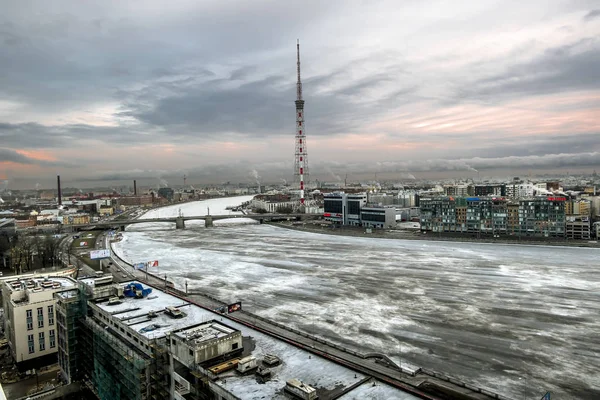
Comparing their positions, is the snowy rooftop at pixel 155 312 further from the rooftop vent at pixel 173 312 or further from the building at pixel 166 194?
the building at pixel 166 194

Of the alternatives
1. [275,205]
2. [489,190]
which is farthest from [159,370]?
[489,190]

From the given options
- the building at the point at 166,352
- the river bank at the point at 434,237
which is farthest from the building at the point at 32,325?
the river bank at the point at 434,237

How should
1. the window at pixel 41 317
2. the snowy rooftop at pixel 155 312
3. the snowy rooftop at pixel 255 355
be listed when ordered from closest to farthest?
1. the snowy rooftop at pixel 255 355
2. the snowy rooftop at pixel 155 312
3. the window at pixel 41 317

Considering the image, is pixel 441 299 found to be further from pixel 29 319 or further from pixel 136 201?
pixel 136 201

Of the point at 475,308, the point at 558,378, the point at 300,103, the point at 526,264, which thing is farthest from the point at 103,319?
the point at 300,103

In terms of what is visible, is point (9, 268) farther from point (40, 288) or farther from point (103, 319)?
point (103, 319)
